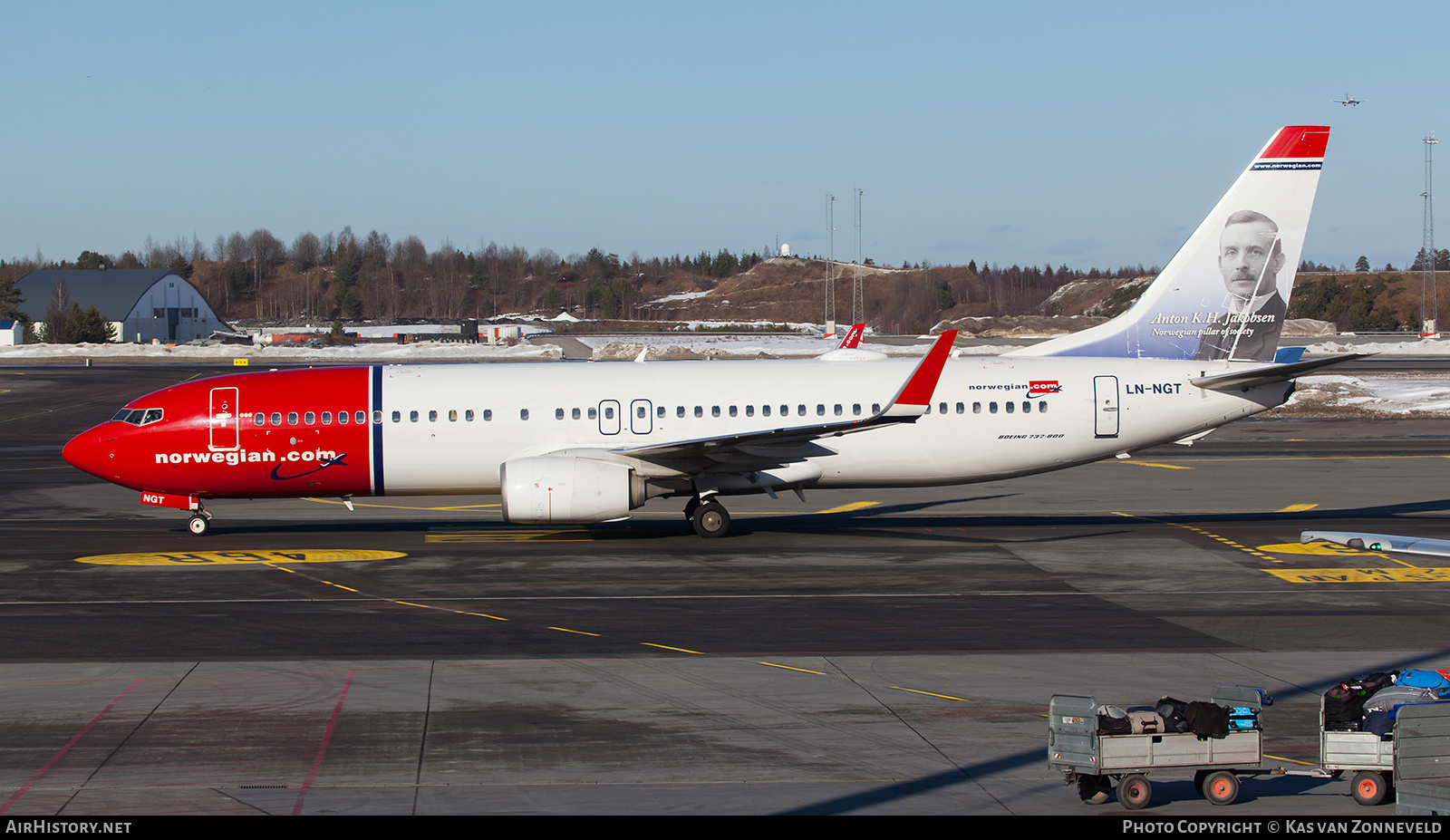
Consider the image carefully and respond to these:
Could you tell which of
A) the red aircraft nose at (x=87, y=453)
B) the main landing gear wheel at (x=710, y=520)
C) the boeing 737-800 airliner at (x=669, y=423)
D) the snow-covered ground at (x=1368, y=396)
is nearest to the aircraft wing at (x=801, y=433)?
the boeing 737-800 airliner at (x=669, y=423)

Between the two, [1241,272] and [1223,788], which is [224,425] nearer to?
[1223,788]

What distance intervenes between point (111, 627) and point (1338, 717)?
16528 millimetres

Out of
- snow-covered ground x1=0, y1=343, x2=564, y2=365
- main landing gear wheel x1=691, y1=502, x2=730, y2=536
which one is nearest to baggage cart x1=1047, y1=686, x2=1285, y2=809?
main landing gear wheel x1=691, y1=502, x2=730, y2=536

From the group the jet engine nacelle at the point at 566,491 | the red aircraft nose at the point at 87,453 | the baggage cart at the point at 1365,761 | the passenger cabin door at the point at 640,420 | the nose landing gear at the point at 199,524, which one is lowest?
the nose landing gear at the point at 199,524

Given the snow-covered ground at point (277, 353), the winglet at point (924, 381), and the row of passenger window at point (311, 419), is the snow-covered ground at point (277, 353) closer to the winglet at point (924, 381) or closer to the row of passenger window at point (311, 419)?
the row of passenger window at point (311, 419)

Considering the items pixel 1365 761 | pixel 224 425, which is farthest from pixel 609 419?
pixel 1365 761

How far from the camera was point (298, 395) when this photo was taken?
25609 millimetres

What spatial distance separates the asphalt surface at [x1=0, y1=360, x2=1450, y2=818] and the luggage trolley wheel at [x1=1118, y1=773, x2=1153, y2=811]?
0.58ft

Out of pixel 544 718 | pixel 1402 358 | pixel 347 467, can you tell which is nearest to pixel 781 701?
pixel 544 718

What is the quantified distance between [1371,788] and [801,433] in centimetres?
1526

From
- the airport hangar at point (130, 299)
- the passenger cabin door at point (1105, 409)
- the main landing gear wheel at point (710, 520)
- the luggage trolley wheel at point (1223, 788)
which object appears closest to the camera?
the luggage trolley wheel at point (1223, 788)

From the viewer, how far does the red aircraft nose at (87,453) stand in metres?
25.6

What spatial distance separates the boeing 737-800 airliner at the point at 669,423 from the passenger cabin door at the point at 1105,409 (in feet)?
0.09
